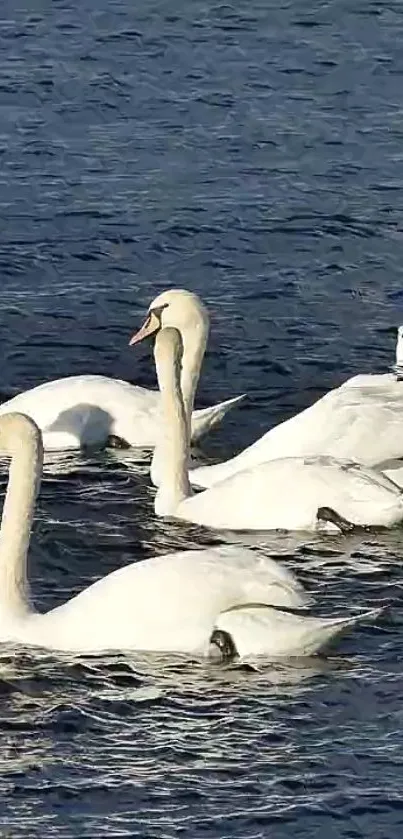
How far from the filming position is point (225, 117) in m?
23.7

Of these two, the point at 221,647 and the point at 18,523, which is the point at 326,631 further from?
the point at 18,523

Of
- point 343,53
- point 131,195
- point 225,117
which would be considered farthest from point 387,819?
point 343,53

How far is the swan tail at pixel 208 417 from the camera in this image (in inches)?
655

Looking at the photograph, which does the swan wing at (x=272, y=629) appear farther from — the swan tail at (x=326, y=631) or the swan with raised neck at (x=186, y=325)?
the swan with raised neck at (x=186, y=325)

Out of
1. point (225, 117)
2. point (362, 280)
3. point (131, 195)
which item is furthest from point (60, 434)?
point (225, 117)

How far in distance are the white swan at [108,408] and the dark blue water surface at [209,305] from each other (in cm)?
25

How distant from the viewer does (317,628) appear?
41.0 feet

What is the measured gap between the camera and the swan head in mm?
16531

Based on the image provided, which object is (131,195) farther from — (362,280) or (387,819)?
(387,819)

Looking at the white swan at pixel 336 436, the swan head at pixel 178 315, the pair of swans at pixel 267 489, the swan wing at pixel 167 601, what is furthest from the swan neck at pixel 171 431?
the swan wing at pixel 167 601

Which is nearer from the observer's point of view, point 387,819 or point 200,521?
point 387,819

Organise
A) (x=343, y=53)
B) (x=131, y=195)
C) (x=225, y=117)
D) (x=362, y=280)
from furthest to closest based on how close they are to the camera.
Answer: (x=343, y=53) < (x=225, y=117) < (x=131, y=195) < (x=362, y=280)

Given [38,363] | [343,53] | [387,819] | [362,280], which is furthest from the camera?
[343,53]

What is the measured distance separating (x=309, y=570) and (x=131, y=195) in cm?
814
